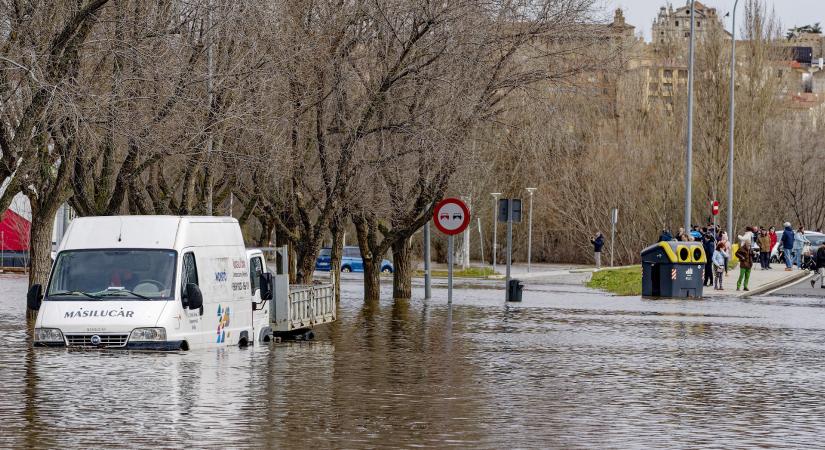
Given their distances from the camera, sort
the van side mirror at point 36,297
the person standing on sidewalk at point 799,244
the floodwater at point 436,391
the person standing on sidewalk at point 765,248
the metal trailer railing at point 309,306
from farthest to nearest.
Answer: the person standing on sidewalk at point 799,244
the person standing on sidewalk at point 765,248
the metal trailer railing at point 309,306
the van side mirror at point 36,297
the floodwater at point 436,391

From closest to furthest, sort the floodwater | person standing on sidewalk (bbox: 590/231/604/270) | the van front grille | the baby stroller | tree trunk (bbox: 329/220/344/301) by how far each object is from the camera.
→ the floodwater
the van front grille
tree trunk (bbox: 329/220/344/301)
the baby stroller
person standing on sidewalk (bbox: 590/231/604/270)

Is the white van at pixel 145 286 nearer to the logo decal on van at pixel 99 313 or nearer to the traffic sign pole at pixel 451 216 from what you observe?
the logo decal on van at pixel 99 313

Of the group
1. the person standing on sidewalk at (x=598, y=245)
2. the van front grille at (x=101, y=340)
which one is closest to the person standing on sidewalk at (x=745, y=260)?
the person standing on sidewalk at (x=598, y=245)

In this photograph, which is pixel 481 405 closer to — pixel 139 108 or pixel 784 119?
pixel 139 108

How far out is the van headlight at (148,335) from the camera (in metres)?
19.1

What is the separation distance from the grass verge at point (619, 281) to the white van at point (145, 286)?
27935 mm

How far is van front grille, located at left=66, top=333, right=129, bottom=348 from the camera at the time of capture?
19.1m

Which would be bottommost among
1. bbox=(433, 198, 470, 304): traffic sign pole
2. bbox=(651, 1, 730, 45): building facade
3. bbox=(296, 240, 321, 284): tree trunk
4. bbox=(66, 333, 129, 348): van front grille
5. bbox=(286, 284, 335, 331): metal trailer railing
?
bbox=(66, 333, 129, 348): van front grille

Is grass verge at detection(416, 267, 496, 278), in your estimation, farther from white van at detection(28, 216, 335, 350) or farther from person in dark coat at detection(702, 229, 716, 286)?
white van at detection(28, 216, 335, 350)

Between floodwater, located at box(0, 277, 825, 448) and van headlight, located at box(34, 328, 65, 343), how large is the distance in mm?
295

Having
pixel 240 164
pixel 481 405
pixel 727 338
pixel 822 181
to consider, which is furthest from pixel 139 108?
pixel 822 181

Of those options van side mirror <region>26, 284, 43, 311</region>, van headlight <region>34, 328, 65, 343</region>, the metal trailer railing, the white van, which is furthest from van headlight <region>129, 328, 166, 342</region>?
the metal trailer railing

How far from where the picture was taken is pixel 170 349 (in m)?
19.4


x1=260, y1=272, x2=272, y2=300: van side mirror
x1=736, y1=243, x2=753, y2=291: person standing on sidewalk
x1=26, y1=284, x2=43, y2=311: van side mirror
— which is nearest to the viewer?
x1=26, y1=284, x2=43, y2=311: van side mirror
